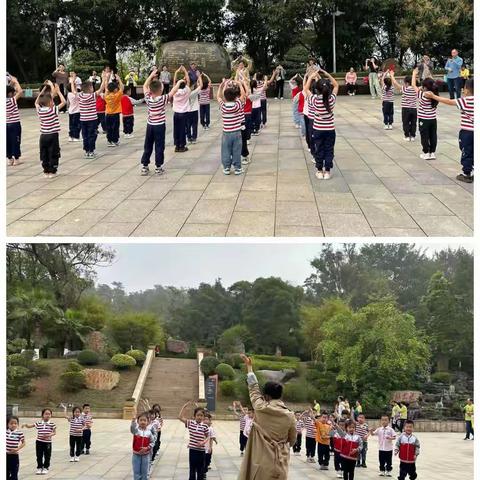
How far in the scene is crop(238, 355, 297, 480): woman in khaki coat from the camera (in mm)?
4250

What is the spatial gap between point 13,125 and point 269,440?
892cm

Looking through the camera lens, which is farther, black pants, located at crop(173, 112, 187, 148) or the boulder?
the boulder

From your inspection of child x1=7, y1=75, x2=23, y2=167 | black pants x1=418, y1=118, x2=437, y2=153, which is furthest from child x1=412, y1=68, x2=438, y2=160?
child x1=7, y1=75, x2=23, y2=167

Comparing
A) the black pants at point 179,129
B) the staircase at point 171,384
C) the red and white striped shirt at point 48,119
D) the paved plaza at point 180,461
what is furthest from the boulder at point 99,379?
the red and white striped shirt at point 48,119

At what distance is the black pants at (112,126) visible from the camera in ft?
44.2

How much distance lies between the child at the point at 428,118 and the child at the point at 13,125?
718 cm

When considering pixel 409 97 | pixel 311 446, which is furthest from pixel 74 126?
pixel 311 446

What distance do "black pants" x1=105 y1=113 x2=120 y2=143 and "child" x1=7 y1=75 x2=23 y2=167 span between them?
89.6 inches

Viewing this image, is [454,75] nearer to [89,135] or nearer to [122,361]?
[89,135]

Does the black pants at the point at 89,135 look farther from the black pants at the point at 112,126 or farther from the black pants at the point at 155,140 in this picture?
the black pants at the point at 155,140

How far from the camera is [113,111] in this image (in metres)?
13.3

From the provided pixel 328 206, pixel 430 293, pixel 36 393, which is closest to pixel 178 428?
pixel 36 393

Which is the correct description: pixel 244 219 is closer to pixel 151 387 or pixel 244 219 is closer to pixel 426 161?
pixel 426 161

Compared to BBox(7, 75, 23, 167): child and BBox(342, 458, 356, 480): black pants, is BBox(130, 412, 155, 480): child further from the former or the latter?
BBox(7, 75, 23, 167): child
